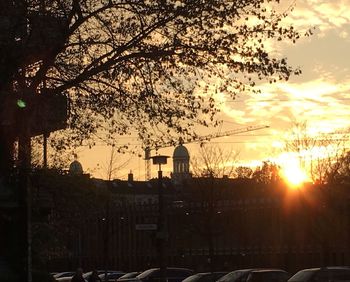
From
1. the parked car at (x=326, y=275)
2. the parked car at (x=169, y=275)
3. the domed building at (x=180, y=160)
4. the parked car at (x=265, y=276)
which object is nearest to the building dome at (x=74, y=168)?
the parked car at (x=265, y=276)

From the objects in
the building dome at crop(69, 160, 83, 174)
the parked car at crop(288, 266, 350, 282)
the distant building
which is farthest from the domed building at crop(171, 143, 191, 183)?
the parked car at crop(288, 266, 350, 282)

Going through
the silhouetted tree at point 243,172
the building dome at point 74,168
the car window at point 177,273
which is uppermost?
the silhouetted tree at point 243,172

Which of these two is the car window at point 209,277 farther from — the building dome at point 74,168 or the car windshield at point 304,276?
the building dome at point 74,168

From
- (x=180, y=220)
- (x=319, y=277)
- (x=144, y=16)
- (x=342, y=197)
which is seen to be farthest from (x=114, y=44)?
(x=180, y=220)

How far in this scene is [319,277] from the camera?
31062mm

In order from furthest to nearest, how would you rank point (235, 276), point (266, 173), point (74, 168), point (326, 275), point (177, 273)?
point (266, 173) < point (177, 273) < point (235, 276) < point (74, 168) < point (326, 275)

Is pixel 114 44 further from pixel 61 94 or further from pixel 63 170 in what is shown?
pixel 63 170

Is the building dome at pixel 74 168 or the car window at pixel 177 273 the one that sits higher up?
the building dome at pixel 74 168

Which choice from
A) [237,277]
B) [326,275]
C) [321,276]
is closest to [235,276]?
[237,277]

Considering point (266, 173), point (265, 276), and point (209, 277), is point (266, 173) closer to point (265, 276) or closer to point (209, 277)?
point (209, 277)

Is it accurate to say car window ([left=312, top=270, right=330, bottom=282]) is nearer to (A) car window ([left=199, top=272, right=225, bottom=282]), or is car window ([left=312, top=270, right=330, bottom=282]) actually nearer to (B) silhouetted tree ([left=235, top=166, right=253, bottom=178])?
(A) car window ([left=199, top=272, right=225, bottom=282])

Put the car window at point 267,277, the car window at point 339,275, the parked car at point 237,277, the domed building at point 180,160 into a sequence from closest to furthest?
the car window at point 339,275 < the car window at point 267,277 < the parked car at point 237,277 < the domed building at point 180,160

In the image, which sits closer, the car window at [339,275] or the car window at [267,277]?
the car window at [339,275]

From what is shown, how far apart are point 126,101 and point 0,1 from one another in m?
4.41
